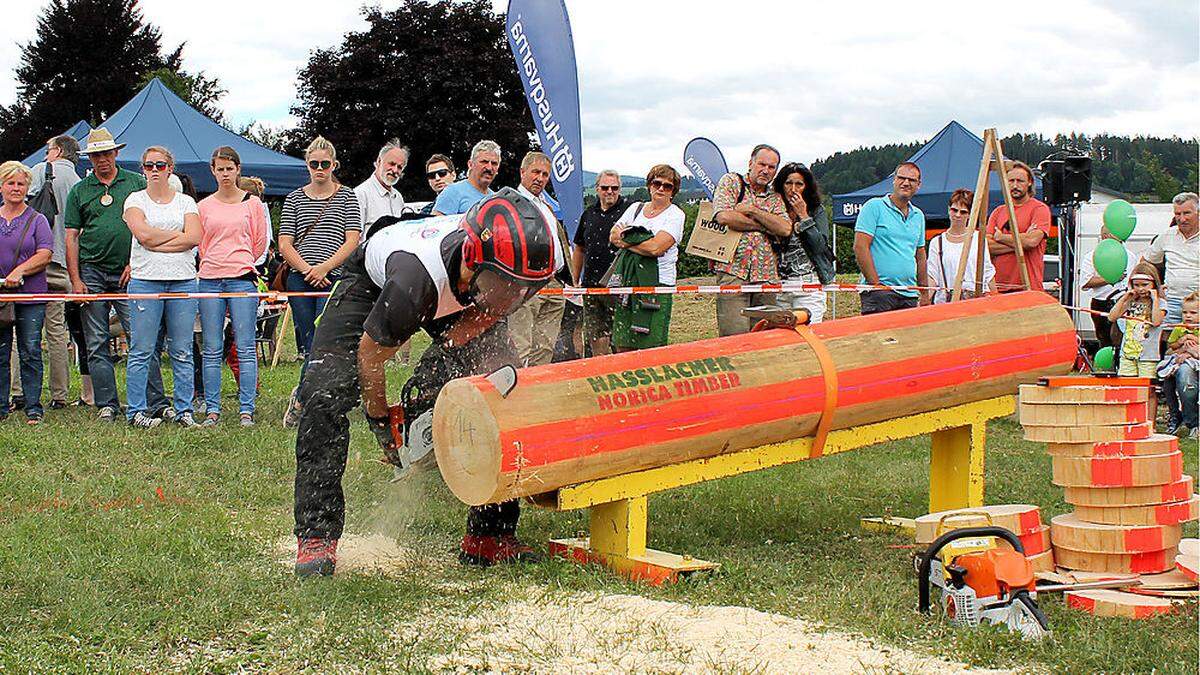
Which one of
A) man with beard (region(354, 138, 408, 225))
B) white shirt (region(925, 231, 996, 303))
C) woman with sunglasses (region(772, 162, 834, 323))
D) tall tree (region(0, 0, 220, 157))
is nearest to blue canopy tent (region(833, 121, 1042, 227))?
white shirt (region(925, 231, 996, 303))

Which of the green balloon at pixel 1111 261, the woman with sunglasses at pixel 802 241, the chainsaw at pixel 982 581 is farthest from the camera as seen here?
the green balloon at pixel 1111 261

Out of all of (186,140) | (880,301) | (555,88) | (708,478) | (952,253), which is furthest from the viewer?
(186,140)

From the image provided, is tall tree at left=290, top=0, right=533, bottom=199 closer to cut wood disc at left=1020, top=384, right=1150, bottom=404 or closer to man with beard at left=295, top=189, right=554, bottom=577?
man with beard at left=295, top=189, right=554, bottom=577

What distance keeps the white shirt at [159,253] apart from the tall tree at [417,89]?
29985 mm

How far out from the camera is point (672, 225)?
10.1 meters

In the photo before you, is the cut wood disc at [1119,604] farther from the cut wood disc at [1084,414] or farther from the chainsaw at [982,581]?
the cut wood disc at [1084,414]

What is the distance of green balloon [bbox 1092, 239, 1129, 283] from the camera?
11.6 m

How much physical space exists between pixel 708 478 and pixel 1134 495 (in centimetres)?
182

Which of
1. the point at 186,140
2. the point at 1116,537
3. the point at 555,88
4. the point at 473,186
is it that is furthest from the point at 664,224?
Result: the point at 186,140

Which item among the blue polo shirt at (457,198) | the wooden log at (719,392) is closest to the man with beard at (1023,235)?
the wooden log at (719,392)

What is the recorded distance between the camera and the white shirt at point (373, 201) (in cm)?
1009

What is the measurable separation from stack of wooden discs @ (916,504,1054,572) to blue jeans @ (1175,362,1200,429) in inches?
203

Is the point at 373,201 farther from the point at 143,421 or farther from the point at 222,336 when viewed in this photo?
the point at 143,421

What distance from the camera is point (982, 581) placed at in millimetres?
4652
